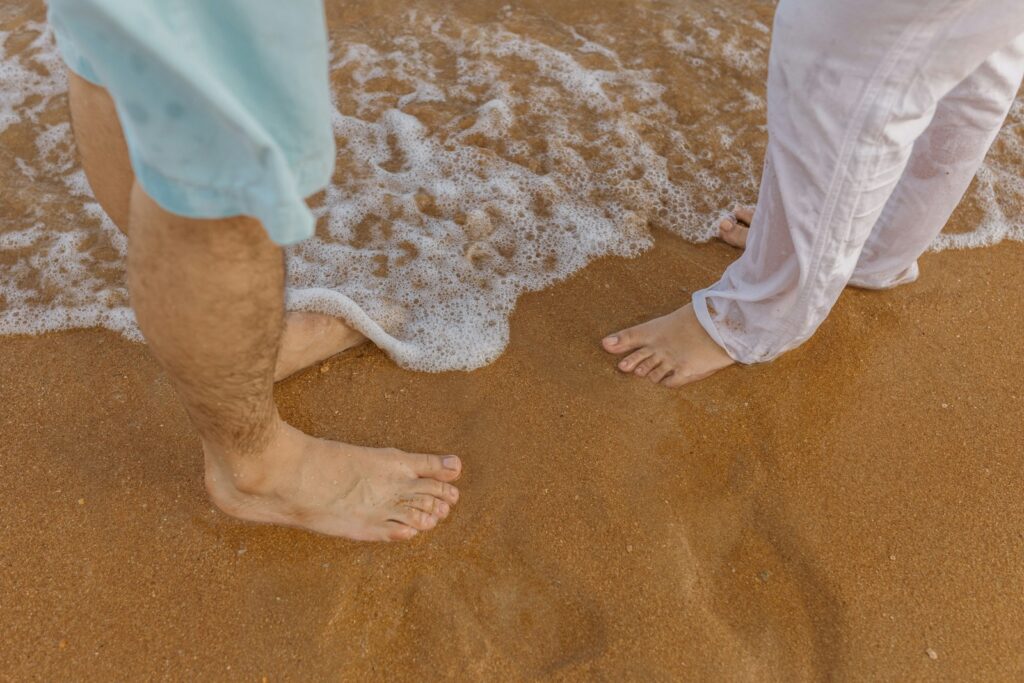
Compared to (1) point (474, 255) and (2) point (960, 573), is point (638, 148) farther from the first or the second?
(2) point (960, 573)

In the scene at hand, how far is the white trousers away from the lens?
1.17 meters

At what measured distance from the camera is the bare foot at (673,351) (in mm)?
1794

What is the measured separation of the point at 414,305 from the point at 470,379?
0.32m

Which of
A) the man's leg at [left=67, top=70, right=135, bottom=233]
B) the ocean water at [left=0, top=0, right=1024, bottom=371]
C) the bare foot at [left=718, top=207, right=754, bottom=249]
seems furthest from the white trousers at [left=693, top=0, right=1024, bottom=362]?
the man's leg at [left=67, top=70, right=135, bottom=233]

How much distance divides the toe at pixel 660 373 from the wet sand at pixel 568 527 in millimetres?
43

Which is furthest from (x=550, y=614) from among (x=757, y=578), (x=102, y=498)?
(x=102, y=498)

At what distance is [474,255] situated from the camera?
84.7 inches

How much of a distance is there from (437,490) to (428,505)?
1.7 inches

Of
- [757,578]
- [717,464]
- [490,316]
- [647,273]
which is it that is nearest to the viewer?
[757,578]

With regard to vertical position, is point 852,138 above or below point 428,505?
above

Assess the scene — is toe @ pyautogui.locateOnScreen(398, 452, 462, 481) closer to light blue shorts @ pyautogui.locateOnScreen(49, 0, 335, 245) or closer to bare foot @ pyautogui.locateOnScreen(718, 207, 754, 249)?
light blue shorts @ pyautogui.locateOnScreen(49, 0, 335, 245)

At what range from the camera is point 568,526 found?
5.10ft

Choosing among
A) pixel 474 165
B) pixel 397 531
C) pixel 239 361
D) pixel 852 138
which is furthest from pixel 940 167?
pixel 239 361

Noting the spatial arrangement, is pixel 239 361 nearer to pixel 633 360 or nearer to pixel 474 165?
pixel 633 360
